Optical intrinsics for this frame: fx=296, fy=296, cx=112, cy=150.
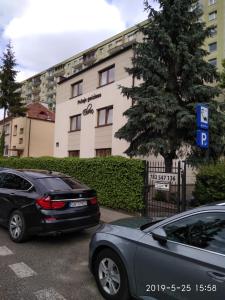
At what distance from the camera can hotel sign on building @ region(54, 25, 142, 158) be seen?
1936 centimetres

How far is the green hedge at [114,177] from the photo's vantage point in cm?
918

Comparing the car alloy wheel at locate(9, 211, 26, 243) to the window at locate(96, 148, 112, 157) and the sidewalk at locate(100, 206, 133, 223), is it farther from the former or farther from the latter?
the window at locate(96, 148, 112, 157)

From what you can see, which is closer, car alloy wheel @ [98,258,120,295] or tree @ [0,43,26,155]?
car alloy wheel @ [98,258,120,295]

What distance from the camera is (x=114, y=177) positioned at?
10.1 meters

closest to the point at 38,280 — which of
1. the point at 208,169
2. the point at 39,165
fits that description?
the point at 208,169

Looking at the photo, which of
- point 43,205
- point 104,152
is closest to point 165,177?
point 43,205

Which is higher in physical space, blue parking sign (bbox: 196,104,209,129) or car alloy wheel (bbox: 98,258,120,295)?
blue parking sign (bbox: 196,104,209,129)

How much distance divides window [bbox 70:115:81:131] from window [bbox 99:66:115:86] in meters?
3.59

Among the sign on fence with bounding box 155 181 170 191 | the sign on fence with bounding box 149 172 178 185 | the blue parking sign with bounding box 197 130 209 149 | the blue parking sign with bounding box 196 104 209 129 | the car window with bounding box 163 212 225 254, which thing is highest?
the blue parking sign with bounding box 196 104 209 129

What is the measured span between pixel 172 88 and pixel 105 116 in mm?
8866

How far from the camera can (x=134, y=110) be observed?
12.1m

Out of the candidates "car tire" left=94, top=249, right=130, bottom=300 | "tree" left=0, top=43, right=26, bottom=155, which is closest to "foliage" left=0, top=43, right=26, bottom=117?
"tree" left=0, top=43, right=26, bottom=155

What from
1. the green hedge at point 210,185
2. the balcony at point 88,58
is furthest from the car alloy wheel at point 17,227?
the balcony at point 88,58

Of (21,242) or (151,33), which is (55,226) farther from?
(151,33)
